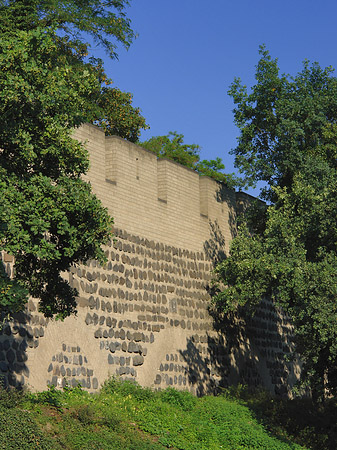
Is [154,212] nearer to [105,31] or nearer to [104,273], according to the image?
[104,273]

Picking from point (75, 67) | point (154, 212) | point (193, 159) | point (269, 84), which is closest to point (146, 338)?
point (154, 212)

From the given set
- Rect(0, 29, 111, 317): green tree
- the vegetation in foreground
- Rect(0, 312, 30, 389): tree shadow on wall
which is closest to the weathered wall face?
Rect(0, 312, 30, 389): tree shadow on wall

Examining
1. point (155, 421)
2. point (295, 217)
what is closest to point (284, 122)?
point (295, 217)

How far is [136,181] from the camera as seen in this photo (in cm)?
1938

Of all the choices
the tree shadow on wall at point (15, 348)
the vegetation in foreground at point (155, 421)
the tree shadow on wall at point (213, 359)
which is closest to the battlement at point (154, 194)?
the tree shadow on wall at point (213, 359)

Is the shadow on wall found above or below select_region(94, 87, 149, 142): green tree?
below

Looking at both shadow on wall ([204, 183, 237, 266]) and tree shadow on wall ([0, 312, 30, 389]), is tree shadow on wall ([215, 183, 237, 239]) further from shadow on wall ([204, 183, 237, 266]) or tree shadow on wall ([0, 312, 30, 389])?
tree shadow on wall ([0, 312, 30, 389])

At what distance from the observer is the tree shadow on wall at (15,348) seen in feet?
46.1

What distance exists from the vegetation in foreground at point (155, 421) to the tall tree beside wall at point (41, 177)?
6.50 feet

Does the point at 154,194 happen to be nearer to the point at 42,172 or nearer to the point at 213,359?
the point at 213,359

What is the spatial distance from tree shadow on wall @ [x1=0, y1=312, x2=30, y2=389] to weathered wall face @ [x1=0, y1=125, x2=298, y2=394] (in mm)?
20

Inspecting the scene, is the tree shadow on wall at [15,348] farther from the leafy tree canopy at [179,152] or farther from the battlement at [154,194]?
the leafy tree canopy at [179,152]

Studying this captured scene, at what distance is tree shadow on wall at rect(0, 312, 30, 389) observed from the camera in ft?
46.1

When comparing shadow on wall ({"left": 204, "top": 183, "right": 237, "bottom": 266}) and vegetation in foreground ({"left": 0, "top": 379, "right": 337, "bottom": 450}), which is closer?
vegetation in foreground ({"left": 0, "top": 379, "right": 337, "bottom": 450})
